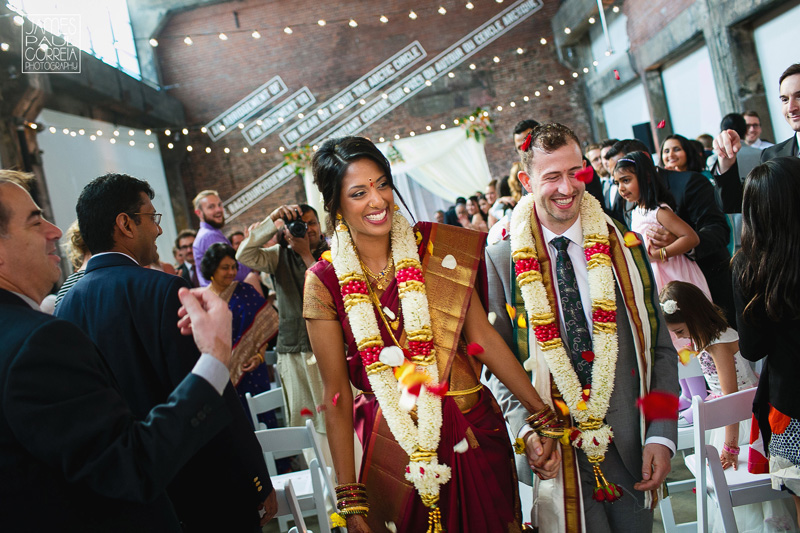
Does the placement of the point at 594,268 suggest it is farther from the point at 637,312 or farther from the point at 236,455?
the point at 236,455

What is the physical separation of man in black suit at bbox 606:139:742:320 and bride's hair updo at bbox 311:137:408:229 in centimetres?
232

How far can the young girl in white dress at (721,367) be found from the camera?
2.53m

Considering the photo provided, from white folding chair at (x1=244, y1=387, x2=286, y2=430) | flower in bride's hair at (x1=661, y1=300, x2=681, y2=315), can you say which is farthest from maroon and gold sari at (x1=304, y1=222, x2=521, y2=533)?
white folding chair at (x1=244, y1=387, x2=286, y2=430)

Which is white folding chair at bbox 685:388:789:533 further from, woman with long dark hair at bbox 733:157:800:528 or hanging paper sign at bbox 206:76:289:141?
hanging paper sign at bbox 206:76:289:141

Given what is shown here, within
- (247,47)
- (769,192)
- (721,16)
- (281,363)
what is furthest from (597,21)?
(769,192)

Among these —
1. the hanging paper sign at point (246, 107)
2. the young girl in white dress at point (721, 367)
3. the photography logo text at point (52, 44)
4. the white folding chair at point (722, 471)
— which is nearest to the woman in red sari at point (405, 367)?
the white folding chair at point (722, 471)

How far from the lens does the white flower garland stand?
187cm

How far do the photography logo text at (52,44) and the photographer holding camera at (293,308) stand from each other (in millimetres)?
4556

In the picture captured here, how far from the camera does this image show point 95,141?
29.9 feet

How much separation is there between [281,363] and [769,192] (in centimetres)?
317

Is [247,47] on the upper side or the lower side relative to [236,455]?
upper

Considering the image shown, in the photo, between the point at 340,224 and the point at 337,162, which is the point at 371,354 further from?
the point at 337,162

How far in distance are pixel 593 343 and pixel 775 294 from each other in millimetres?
540

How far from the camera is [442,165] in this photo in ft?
38.9
